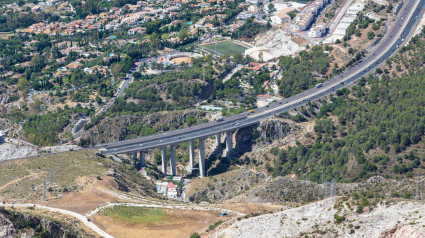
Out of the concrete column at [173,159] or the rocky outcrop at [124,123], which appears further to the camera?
the rocky outcrop at [124,123]

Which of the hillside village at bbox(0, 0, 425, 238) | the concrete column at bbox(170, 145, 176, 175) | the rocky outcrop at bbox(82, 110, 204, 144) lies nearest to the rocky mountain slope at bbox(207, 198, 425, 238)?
the hillside village at bbox(0, 0, 425, 238)

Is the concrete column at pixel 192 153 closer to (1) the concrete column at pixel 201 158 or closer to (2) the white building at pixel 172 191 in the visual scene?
(1) the concrete column at pixel 201 158

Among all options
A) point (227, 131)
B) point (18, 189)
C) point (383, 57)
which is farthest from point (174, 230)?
point (383, 57)

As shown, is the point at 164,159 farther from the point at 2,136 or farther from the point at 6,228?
the point at 6,228

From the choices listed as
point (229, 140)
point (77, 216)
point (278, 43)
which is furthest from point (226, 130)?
point (278, 43)

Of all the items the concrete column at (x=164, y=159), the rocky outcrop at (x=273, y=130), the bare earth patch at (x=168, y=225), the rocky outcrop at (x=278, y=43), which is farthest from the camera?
the rocky outcrop at (x=278, y=43)

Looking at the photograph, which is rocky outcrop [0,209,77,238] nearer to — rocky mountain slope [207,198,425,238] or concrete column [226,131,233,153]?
rocky mountain slope [207,198,425,238]

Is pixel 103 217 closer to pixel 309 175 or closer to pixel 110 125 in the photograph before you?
pixel 309 175

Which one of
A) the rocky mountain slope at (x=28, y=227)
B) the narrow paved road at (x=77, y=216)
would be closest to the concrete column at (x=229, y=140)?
the narrow paved road at (x=77, y=216)
